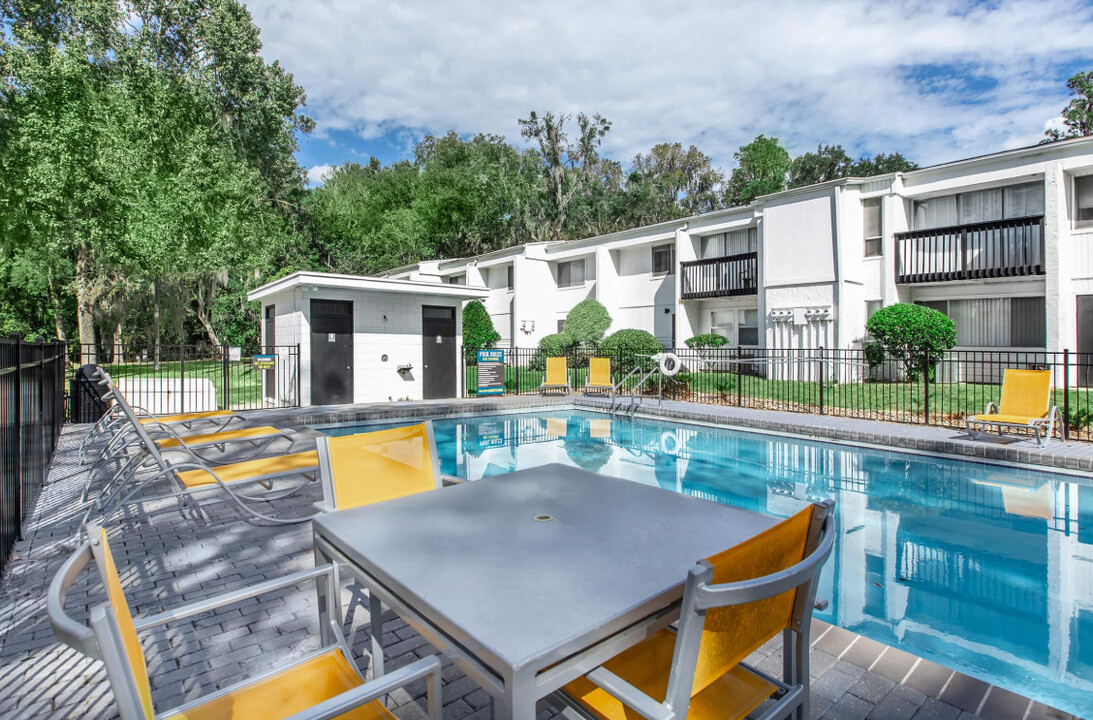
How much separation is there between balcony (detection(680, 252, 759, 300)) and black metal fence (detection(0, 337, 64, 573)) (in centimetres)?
1663

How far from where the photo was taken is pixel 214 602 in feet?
5.51

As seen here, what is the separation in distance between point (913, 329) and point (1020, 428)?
176 inches

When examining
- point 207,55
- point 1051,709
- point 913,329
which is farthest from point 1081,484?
point 207,55

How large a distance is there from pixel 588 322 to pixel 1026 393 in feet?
46.7

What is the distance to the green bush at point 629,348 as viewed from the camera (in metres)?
17.1

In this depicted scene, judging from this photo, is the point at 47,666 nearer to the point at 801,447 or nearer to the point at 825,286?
the point at 801,447

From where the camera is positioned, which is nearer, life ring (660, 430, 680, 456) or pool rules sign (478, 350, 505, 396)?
life ring (660, 430, 680, 456)

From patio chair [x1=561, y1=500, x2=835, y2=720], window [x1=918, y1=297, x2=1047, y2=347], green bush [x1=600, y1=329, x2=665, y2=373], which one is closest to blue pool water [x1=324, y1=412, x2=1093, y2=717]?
patio chair [x1=561, y1=500, x2=835, y2=720]

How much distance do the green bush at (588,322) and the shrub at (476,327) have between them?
9.76 feet

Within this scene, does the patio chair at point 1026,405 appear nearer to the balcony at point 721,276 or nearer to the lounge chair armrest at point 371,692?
the lounge chair armrest at point 371,692

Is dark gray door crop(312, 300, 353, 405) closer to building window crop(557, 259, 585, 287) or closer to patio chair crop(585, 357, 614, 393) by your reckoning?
patio chair crop(585, 357, 614, 393)

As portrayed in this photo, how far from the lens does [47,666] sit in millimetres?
2518

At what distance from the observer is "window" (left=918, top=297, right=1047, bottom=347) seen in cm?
1413

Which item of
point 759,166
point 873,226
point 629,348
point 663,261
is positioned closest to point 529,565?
point 629,348
